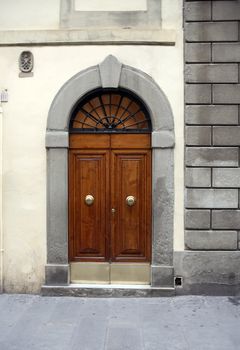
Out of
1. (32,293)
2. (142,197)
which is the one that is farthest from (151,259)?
(32,293)

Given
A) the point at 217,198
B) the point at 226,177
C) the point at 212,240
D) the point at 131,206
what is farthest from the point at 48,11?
the point at 212,240

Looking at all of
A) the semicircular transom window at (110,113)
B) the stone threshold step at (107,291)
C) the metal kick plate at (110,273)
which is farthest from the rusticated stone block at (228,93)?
the stone threshold step at (107,291)

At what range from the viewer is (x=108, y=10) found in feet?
24.9

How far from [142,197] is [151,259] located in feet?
3.63

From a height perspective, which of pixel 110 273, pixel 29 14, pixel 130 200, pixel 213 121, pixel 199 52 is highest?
pixel 29 14

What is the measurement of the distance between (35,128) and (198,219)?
328 centimetres

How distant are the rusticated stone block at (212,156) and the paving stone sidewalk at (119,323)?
2305 mm

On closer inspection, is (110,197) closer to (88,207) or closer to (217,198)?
(88,207)

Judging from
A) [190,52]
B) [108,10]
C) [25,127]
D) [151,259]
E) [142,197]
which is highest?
[108,10]

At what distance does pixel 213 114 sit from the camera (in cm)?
746

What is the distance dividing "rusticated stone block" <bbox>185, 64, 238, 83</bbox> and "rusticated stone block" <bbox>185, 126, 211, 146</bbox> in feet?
2.67

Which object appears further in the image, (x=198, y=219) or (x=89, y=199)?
(x=89, y=199)

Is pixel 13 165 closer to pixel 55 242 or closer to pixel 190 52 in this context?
pixel 55 242

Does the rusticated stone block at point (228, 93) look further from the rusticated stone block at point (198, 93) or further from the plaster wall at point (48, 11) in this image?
the plaster wall at point (48, 11)
